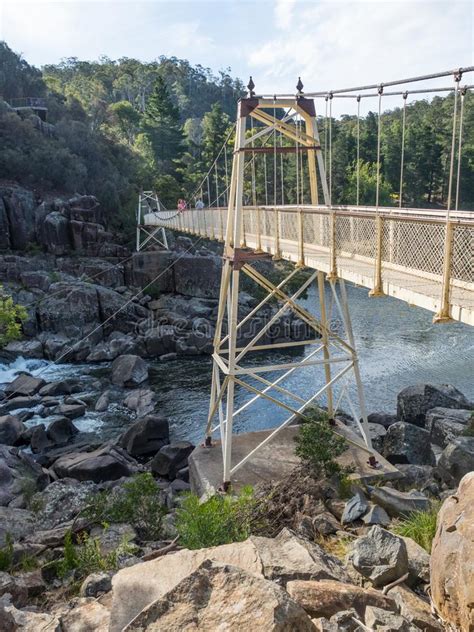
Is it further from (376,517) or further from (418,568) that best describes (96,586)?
(376,517)

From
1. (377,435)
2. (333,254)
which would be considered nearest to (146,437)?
(377,435)

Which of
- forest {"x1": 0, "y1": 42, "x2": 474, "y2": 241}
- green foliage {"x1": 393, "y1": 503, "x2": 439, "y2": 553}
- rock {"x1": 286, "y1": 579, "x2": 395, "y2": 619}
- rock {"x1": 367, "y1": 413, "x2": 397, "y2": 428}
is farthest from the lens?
forest {"x1": 0, "y1": 42, "x2": 474, "y2": 241}

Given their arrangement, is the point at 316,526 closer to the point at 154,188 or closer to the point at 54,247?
the point at 54,247

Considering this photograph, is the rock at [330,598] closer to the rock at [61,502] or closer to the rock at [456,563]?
the rock at [456,563]

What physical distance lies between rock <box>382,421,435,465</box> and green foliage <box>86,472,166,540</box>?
6137mm

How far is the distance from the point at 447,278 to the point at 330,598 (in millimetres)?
2640

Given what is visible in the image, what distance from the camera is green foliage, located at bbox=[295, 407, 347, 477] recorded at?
7.55 meters

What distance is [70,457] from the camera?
487 inches

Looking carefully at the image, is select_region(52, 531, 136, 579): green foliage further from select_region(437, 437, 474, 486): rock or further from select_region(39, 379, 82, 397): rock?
select_region(39, 379, 82, 397): rock

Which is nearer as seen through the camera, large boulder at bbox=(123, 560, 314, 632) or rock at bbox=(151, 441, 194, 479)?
large boulder at bbox=(123, 560, 314, 632)

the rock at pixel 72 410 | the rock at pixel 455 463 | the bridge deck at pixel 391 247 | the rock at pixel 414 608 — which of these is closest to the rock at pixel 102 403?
the rock at pixel 72 410

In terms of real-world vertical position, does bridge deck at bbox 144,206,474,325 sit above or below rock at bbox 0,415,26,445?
above

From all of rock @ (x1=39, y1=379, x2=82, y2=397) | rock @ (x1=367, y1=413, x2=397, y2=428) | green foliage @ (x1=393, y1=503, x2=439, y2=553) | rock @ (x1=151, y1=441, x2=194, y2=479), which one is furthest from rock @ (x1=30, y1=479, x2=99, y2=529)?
rock @ (x1=39, y1=379, x2=82, y2=397)

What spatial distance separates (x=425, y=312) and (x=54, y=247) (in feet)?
63.4
